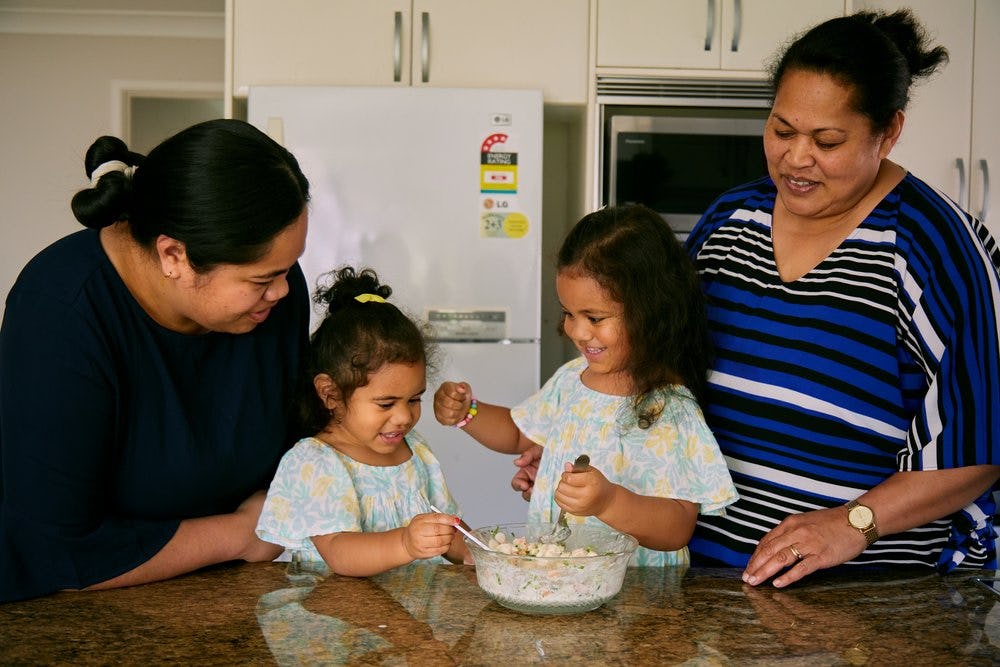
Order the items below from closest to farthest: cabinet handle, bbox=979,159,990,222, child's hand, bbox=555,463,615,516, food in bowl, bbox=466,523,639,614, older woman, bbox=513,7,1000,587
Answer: food in bowl, bbox=466,523,639,614 → child's hand, bbox=555,463,615,516 → older woman, bbox=513,7,1000,587 → cabinet handle, bbox=979,159,990,222

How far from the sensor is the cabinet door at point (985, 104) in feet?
10.6

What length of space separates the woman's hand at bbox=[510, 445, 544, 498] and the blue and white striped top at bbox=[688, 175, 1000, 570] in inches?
11.7

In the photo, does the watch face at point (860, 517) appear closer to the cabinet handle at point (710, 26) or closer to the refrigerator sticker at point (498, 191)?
the refrigerator sticker at point (498, 191)

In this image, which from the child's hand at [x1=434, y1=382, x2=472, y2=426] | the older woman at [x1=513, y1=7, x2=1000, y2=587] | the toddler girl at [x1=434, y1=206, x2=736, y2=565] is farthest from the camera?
the child's hand at [x1=434, y1=382, x2=472, y2=426]

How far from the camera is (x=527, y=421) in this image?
5.46 feet

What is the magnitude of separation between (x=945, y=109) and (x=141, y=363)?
281cm

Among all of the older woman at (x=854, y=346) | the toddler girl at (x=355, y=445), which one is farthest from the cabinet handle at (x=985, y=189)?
the toddler girl at (x=355, y=445)

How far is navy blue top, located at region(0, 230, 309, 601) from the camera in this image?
1191 millimetres

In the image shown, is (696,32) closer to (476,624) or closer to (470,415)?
(470,415)

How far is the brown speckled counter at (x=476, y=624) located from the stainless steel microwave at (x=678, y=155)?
1.94 meters

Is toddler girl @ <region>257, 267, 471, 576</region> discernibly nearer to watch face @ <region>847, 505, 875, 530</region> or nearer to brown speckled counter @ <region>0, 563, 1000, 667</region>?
brown speckled counter @ <region>0, 563, 1000, 667</region>

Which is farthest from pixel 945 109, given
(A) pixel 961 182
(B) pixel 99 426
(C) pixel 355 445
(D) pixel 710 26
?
(B) pixel 99 426

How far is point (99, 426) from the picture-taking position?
1218 mm

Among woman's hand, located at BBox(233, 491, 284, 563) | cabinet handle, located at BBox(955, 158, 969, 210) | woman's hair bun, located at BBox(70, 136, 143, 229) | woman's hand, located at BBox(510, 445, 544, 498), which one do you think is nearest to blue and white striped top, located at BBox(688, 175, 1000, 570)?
woman's hand, located at BBox(510, 445, 544, 498)
